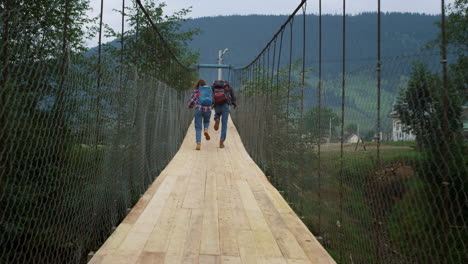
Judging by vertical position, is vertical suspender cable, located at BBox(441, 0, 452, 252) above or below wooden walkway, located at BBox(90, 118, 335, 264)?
above

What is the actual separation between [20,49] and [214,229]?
1.66 meters

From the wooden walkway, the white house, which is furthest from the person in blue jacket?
the white house

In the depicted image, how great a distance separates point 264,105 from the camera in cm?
585


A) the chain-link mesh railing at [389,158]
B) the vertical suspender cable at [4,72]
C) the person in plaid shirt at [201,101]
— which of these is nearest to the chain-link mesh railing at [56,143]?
the vertical suspender cable at [4,72]

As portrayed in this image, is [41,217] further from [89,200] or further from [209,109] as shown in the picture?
[209,109]

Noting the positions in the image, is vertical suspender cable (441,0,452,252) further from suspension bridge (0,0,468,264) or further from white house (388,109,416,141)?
white house (388,109,416,141)

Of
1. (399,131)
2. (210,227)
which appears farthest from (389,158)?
(210,227)

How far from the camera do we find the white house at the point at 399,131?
6.02ft

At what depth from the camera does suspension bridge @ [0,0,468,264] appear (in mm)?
1604

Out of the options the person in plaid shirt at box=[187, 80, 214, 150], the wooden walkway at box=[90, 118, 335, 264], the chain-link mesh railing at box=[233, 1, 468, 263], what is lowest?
the wooden walkway at box=[90, 118, 335, 264]

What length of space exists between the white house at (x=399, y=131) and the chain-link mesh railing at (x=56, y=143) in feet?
4.66

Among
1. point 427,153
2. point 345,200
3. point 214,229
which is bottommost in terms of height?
point 214,229

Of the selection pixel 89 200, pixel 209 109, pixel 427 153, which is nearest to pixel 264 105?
pixel 209 109

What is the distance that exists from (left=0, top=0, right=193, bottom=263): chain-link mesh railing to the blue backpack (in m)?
3.58
